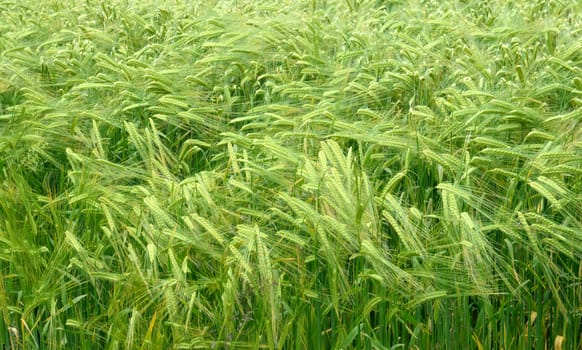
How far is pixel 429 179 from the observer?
2.77 metres

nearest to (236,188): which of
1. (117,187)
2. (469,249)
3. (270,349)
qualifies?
(117,187)

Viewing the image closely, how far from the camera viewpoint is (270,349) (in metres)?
2.40

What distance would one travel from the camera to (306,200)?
2.59 metres

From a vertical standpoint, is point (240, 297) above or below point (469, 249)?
below

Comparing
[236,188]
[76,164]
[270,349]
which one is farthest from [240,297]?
[76,164]

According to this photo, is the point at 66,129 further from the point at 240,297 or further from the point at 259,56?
the point at 240,297

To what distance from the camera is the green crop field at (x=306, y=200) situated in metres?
2.42

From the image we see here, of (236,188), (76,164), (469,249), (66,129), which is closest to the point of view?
(469,249)

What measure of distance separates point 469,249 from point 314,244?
35 cm

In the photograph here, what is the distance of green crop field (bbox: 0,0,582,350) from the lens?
7.95 ft

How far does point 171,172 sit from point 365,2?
1.70m

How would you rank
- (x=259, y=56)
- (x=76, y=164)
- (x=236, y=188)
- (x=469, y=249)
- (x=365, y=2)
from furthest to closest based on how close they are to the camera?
(x=365, y=2), (x=259, y=56), (x=76, y=164), (x=236, y=188), (x=469, y=249)

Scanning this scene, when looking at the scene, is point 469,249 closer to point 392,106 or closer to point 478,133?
point 478,133

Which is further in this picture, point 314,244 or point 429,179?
point 429,179
